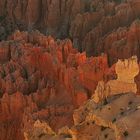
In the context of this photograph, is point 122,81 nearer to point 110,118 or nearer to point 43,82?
point 110,118

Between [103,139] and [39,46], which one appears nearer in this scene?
[103,139]

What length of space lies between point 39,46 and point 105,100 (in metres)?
21.9

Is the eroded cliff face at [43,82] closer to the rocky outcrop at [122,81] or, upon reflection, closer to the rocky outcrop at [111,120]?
the rocky outcrop at [122,81]

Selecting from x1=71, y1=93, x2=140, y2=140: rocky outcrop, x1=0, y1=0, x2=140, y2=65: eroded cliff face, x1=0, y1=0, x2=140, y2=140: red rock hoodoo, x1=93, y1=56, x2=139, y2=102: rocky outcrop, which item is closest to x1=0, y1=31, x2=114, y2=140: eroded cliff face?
x1=0, y1=0, x2=140, y2=140: red rock hoodoo

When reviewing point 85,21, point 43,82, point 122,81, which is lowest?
point 43,82

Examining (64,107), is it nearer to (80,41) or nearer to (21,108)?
(21,108)

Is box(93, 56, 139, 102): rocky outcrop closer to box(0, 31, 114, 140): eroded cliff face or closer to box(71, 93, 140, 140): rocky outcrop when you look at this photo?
box(71, 93, 140, 140): rocky outcrop

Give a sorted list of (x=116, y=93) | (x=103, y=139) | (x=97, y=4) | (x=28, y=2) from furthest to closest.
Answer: (x=28, y=2), (x=97, y=4), (x=116, y=93), (x=103, y=139)

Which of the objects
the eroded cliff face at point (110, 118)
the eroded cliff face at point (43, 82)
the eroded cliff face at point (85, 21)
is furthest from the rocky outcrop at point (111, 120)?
the eroded cliff face at point (85, 21)

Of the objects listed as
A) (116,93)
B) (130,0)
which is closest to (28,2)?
(130,0)

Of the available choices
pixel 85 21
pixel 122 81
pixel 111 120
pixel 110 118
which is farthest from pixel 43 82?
pixel 111 120

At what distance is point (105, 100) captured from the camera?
52.7ft

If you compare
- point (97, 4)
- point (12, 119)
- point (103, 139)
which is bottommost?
point (12, 119)

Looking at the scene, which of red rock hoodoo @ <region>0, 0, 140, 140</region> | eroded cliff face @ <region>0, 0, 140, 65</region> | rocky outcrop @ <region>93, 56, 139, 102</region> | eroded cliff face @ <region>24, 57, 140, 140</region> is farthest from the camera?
eroded cliff face @ <region>0, 0, 140, 65</region>
